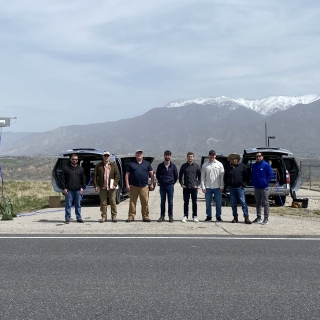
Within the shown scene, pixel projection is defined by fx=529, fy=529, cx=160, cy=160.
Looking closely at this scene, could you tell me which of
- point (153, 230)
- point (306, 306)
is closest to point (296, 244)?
point (153, 230)

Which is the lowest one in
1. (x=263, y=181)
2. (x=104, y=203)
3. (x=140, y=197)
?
(x=104, y=203)

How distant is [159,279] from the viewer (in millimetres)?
6367

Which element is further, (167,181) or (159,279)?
(167,181)

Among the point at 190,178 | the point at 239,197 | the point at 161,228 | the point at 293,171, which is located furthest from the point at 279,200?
the point at 161,228

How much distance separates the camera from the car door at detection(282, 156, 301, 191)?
713 inches

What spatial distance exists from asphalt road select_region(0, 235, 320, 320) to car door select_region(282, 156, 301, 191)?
9.14 meters

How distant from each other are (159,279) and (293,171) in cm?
1328

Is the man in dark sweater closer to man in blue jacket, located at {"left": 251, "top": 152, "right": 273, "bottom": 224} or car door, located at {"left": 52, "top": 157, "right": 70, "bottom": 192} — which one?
man in blue jacket, located at {"left": 251, "top": 152, "right": 273, "bottom": 224}

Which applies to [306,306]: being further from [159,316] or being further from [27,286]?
[27,286]

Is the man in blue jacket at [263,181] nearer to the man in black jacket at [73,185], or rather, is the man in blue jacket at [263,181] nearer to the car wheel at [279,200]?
the man in black jacket at [73,185]

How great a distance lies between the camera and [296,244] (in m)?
9.09

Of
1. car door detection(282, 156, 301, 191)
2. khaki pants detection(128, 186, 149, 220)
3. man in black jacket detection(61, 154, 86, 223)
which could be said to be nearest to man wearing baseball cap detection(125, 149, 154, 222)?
khaki pants detection(128, 186, 149, 220)

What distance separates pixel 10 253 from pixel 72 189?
4.40 meters

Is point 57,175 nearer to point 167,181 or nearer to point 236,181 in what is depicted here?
point 167,181
